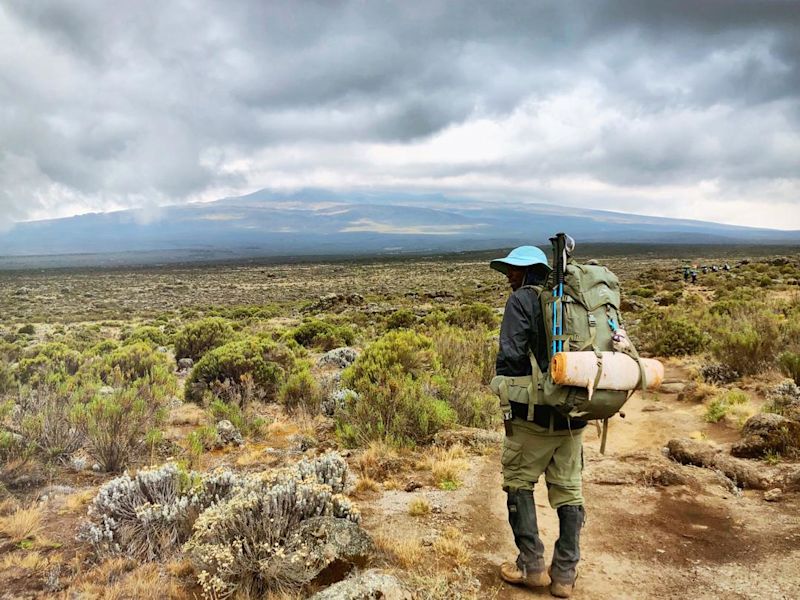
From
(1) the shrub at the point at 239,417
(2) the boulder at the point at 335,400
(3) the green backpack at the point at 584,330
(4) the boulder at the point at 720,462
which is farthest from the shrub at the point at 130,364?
(4) the boulder at the point at 720,462

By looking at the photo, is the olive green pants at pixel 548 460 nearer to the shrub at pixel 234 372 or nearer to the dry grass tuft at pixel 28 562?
the dry grass tuft at pixel 28 562

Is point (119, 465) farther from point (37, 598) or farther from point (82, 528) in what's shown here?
point (37, 598)

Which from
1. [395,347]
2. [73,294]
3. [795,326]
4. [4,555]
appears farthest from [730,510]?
[73,294]

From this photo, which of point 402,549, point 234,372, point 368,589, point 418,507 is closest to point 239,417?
point 234,372

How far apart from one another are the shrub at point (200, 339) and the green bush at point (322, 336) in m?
2.08

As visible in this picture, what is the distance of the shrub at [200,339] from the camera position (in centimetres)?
1315

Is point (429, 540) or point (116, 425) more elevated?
point (116, 425)

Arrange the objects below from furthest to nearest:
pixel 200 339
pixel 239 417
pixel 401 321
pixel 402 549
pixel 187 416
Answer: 1. pixel 401 321
2. pixel 200 339
3. pixel 187 416
4. pixel 239 417
5. pixel 402 549

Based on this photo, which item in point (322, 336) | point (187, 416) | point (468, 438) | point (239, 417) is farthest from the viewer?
point (322, 336)

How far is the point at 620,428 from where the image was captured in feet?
26.9

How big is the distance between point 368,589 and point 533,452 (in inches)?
54.0

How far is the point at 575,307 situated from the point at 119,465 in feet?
17.3

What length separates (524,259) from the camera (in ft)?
11.7

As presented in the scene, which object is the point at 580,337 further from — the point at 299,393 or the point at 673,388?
the point at 673,388
